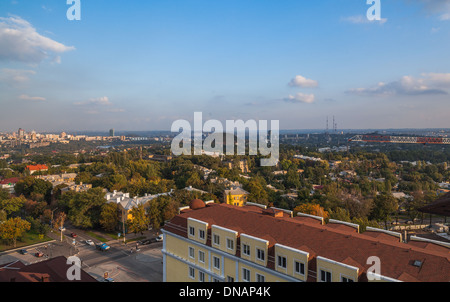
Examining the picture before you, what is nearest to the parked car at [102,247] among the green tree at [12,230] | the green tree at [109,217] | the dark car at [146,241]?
the dark car at [146,241]

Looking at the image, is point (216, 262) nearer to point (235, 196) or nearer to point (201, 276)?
point (201, 276)

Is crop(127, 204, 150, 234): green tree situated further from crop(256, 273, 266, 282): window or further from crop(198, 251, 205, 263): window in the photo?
crop(256, 273, 266, 282): window

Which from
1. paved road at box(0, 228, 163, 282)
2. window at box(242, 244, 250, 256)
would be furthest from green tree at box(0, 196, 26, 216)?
window at box(242, 244, 250, 256)

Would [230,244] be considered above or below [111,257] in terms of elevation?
above

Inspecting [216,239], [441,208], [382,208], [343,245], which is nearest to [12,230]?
[216,239]
